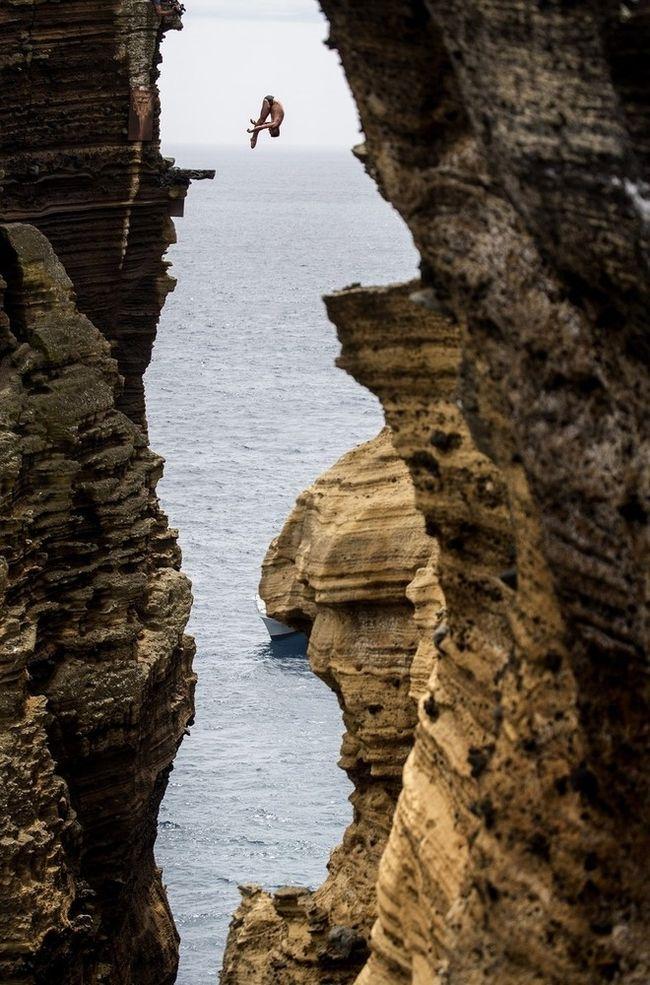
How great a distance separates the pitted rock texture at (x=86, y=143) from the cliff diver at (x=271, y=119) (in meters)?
2.51

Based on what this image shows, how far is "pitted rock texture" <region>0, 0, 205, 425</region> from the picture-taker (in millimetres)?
30109

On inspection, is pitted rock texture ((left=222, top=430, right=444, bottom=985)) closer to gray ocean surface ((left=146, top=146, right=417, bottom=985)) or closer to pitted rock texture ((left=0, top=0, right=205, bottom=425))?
pitted rock texture ((left=0, top=0, right=205, bottom=425))

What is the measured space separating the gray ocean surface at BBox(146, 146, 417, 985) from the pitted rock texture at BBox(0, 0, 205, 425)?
11.9 metres

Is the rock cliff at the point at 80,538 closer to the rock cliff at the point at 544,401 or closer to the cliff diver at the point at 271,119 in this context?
the cliff diver at the point at 271,119

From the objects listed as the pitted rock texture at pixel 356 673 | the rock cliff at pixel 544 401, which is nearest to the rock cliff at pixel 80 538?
the pitted rock texture at pixel 356 673

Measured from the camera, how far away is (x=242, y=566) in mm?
60625

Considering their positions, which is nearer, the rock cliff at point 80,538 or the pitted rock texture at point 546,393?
the pitted rock texture at point 546,393

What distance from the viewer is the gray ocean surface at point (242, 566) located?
38.8 meters

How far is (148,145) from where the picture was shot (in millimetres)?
32500

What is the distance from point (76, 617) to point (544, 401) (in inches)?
658

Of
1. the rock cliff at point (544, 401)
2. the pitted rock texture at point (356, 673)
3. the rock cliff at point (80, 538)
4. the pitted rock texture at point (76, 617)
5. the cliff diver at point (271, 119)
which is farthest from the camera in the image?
the cliff diver at point (271, 119)

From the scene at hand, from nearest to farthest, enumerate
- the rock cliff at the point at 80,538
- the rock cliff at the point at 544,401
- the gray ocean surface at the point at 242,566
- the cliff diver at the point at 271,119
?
the rock cliff at the point at 544,401 < the rock cliff at the point at 80,538 < the cliff diver at the point at 271,119 < the gray ocean surface at the point at 242,566

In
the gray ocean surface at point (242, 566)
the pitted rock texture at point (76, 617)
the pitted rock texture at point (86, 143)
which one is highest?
the pitted rock texture at point (86, 143)

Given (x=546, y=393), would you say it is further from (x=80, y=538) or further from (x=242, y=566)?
(x=242, y=566)
